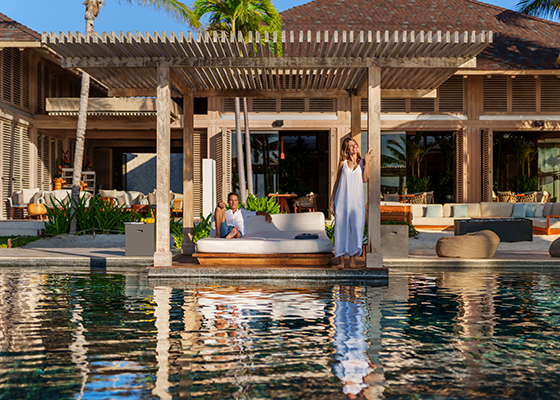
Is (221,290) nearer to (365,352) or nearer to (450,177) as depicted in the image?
(365,352)

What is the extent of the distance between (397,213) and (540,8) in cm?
1111

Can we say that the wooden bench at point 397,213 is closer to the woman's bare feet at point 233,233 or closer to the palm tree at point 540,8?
the woman's bare feet at point 233,233

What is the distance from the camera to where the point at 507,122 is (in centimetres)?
1742

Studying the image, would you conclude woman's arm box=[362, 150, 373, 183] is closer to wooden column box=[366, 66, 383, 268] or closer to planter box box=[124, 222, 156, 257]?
wooden column box=[366, 66, 383, 268]

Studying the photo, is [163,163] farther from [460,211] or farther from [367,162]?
[460,211]

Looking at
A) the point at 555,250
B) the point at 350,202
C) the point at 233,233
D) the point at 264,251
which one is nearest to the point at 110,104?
the point at 233,233

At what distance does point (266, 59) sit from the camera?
7.21m

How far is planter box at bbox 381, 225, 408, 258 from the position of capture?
8.58m

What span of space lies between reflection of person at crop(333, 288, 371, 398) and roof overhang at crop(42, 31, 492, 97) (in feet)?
11.1

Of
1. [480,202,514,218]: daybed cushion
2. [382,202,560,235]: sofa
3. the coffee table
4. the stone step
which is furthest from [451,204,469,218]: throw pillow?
the stone step

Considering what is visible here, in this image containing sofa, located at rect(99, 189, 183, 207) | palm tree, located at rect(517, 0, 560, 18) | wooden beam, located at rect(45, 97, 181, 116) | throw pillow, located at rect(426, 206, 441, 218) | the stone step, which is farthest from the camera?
palm tree, located at rect(517, 0, 560, 18)

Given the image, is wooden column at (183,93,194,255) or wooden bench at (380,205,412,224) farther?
wooden bench at (380,205,412,224)

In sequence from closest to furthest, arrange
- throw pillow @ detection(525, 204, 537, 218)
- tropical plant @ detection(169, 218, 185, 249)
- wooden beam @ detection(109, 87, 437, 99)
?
wooden beam @ detection(109, 87, 437, 99), tropical plant @ detection(169, 218, 185, 249), throw pillow @ detection(525, 204, 537, 218)

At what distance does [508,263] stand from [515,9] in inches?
638
